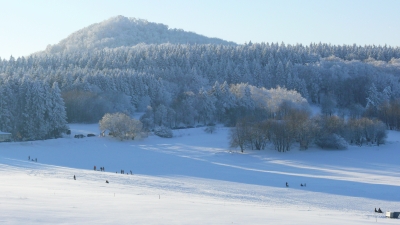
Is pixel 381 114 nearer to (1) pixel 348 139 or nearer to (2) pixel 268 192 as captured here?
(1) pixel 348 139

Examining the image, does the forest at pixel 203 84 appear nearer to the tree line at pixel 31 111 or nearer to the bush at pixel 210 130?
the tree line at pixel 31 111

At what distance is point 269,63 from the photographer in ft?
411

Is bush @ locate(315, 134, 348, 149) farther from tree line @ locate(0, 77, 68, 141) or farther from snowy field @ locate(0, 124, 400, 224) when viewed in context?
tree line @ locate(0, 77, 68, 141)

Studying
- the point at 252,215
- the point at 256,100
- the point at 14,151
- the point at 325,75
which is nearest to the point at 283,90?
the point at 256,100

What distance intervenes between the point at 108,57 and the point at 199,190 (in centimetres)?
10164

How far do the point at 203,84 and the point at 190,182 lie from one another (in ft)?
252

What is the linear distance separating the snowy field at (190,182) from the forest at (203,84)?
857 centimetres

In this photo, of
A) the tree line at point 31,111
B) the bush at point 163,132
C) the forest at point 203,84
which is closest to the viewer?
the tree line at point 31,111

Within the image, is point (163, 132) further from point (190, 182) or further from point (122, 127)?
point (190, 182)

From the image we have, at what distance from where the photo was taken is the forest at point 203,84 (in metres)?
83.9

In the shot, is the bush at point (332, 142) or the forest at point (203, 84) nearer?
Answer: the bush at point (332, 142)

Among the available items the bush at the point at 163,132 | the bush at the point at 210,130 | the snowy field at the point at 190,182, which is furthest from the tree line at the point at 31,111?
the bush at the point at 210,130

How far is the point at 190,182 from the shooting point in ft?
120

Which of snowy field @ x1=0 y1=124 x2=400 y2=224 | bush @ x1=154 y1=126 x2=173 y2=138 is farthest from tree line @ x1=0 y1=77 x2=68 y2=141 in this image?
bush @ x1=154 y1=126 x2=173 y2=138
